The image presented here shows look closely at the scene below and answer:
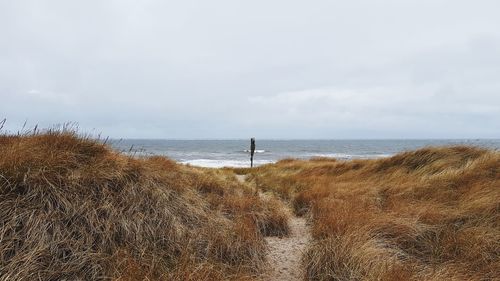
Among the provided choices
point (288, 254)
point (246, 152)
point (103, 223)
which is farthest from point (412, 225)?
point (246, 152)

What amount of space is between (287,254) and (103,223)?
246cm

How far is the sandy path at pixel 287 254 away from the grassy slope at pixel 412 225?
26 cm

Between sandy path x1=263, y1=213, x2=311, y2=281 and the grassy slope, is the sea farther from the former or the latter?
the grassy slope

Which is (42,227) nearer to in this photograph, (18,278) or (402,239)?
(18,278)

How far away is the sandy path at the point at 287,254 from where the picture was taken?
4.33m

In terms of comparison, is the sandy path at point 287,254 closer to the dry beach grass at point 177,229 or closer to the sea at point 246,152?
the dry beach grass at point 177,229

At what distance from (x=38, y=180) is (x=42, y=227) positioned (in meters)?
0.72

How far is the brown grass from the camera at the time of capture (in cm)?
368

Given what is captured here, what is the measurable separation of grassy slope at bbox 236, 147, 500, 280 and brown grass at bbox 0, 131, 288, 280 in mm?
1007

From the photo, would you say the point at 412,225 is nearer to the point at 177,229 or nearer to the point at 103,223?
the point at 177,229

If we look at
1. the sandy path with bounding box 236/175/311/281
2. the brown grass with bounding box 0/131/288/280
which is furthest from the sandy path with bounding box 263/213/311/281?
the brown grass with bounding box 0/131/288/280

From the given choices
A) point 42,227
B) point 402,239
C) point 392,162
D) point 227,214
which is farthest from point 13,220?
point 392,162

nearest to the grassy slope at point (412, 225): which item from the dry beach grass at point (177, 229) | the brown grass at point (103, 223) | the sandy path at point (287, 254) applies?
the dry beach grass at point (177, 229)

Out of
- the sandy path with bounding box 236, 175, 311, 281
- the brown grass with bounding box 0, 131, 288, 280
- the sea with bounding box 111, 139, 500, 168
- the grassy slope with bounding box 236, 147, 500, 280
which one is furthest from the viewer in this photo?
the sea with bounding box 111, 139, 500, 168
